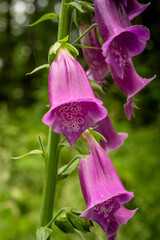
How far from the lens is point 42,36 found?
652 cm

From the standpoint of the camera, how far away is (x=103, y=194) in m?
0.76

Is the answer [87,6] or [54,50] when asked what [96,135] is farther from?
[87,6]

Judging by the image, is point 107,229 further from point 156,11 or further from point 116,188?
point 156,11

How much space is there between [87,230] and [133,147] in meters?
2.26

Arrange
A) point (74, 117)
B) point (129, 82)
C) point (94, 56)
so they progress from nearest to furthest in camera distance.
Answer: point (74, 117) → point (129, 82) → point (94, 56)

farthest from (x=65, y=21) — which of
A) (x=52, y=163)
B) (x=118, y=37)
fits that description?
(x=52, y=163)

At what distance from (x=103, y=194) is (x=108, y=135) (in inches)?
10.6

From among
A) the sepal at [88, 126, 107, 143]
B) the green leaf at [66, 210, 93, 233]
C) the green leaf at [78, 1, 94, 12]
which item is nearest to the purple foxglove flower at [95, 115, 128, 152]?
the sepal at [88, 126, 107, 143]

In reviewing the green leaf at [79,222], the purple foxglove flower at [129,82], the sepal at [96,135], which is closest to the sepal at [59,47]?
the purple foxglove flower at [129,82]

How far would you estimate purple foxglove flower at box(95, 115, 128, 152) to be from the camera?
979 millimetres

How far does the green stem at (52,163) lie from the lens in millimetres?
893

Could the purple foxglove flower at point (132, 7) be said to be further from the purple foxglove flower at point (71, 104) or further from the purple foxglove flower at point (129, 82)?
the purple foxglove flower at point (71, 104)

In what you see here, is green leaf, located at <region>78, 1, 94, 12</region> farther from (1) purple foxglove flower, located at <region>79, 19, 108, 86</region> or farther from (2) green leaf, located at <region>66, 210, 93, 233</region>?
(2) green leaf, located at <region>66, 210, 93, 233</region>

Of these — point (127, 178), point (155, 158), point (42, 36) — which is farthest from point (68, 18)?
point (42, 36)
